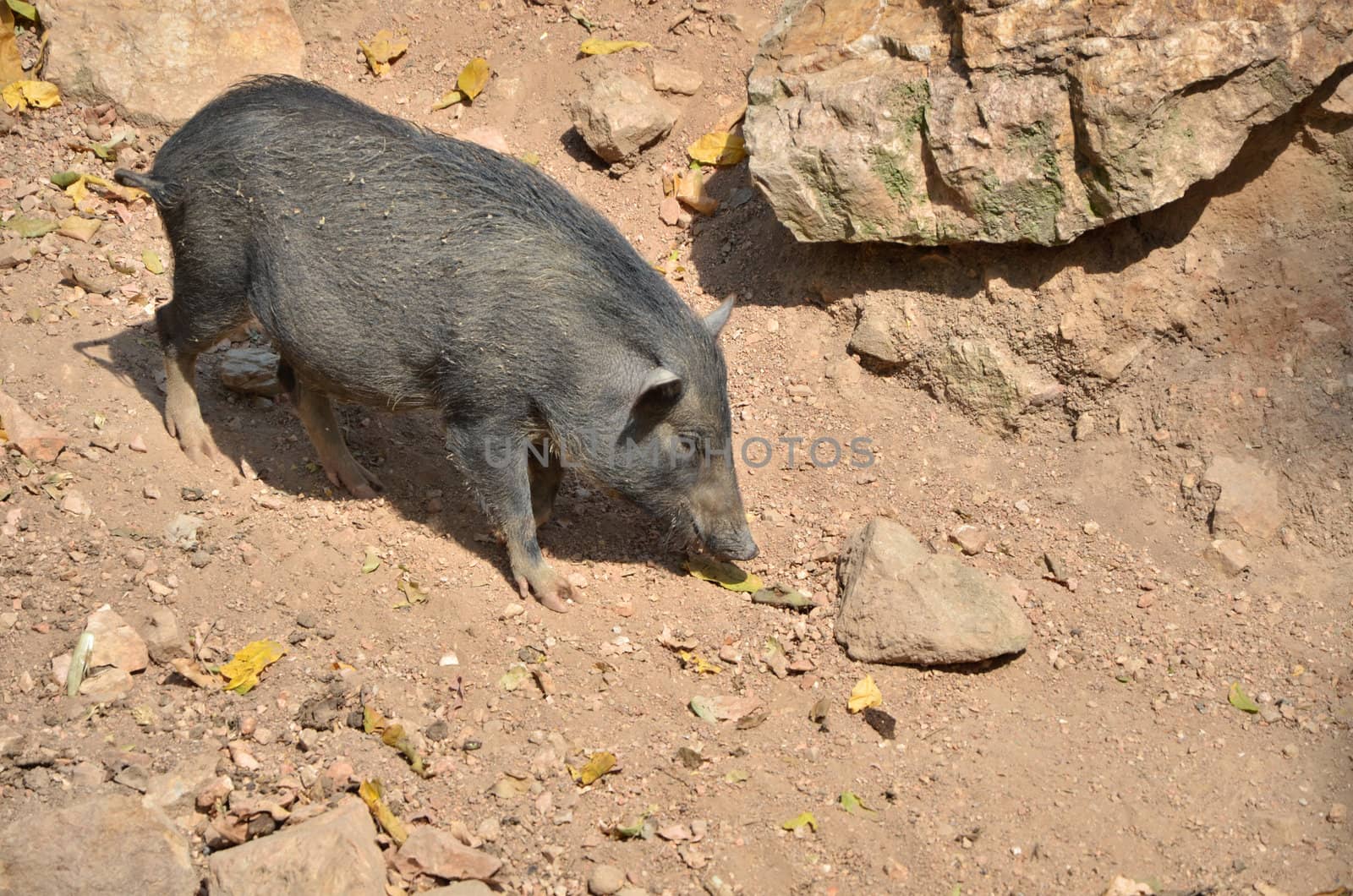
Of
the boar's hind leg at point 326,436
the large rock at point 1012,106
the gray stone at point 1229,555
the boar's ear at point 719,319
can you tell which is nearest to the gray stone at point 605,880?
the boar's ear at point 719,319

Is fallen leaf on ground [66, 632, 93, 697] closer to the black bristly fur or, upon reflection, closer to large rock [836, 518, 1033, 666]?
the black bristly fur

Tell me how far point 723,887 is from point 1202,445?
323cm

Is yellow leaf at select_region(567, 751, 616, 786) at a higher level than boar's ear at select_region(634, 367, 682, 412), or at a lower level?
lower

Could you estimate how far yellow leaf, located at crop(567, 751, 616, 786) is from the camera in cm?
452

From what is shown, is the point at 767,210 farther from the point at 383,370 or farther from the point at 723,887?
the point at 723,887

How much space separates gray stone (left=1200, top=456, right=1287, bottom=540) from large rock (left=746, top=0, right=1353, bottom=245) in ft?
4.26

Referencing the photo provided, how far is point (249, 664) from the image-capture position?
15.6 ft

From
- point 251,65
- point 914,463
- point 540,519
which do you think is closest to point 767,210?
point 914,463

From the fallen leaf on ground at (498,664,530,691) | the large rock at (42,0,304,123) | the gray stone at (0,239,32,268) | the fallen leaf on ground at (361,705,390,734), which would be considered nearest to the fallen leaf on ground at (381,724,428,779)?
the fallen leaf on ground at (361,705,390,734)

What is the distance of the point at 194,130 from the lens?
5.60 meters

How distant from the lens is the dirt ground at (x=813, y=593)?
14.2 feet

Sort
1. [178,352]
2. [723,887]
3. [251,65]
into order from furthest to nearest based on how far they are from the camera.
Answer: [251,65] → [178,352] → [723,887]

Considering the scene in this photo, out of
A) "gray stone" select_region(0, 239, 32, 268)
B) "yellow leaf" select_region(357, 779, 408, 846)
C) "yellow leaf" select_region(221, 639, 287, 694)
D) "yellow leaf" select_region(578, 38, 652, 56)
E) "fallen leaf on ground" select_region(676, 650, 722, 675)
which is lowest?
"fallen leaf on ground" select_region(676, 650, 722, 675)

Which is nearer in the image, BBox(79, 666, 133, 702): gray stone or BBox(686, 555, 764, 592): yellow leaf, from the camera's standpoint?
BBox(79, 666, 133, 702): gray stone
